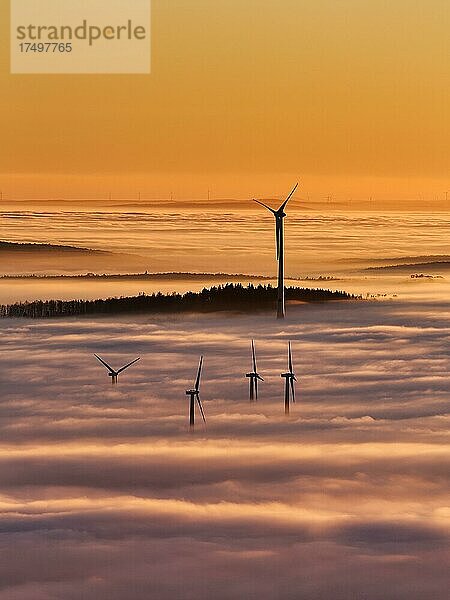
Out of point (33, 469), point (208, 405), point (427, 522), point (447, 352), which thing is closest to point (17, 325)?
point (447, 352)

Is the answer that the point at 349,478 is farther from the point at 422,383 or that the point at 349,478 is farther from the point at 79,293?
the point at 79,293

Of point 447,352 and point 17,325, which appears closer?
point 447,352

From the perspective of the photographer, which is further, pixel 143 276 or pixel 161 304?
pixel 143 276

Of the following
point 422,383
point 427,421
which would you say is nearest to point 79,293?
point 422,383

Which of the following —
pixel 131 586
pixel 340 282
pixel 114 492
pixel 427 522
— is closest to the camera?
pixel 131 586

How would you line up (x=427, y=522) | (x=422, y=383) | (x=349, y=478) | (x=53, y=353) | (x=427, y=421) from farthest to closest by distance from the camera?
(x=53, y=353) → (x=422, y=383) → (x=427, y=421) → (x=349, y=478) → (x=427, y=522)

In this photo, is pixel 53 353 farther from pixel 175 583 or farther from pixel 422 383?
pixel 175 583
